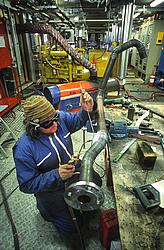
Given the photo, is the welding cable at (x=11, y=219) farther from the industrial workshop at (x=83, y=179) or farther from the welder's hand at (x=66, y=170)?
the welder's hand at (x=66, y=170)

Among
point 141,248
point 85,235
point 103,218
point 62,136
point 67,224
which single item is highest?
point 62,136

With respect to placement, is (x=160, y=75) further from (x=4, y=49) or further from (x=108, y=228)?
(x=108, y=228)

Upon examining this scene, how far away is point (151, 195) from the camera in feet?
2.63

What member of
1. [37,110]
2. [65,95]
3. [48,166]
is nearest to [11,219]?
[48,166]

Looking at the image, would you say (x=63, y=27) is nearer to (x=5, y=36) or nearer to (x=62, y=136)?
(x=5, y=36)

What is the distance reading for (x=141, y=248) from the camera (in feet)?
2.07

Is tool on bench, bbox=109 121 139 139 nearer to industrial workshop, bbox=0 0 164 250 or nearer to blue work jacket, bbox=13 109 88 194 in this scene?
industrial workshop, bbox=0 0 164 250

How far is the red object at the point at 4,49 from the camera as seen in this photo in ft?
9.44

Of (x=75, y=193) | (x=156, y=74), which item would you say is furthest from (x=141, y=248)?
(x=156, y=74)

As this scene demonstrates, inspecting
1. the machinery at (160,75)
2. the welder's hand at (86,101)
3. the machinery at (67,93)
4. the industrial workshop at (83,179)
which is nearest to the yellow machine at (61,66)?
the machinery at (67,93)

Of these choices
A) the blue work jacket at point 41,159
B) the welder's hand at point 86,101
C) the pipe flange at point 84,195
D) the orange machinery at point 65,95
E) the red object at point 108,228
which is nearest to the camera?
the pipe flange at point 84,195

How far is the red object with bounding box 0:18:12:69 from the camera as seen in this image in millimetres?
2878

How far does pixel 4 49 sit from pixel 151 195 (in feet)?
10.9

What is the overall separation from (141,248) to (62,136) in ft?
2.48
